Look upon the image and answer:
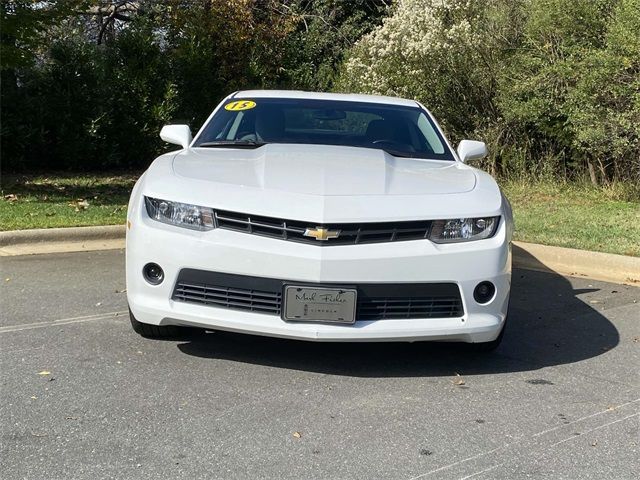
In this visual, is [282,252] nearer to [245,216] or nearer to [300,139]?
[245,216]

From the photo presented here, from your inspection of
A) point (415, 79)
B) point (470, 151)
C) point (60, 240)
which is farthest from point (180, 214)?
point (415, 79)

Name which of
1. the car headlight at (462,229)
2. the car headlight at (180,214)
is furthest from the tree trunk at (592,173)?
the car headlight at (180,214)

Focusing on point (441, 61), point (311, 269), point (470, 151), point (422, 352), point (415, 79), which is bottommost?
point (415, 79)

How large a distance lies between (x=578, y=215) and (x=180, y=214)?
7.36 meters

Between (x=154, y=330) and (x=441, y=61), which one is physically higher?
(x=154, y=330)

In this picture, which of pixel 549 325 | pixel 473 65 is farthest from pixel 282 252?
pixel 473 65

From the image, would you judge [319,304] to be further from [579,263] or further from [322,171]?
[579,263]

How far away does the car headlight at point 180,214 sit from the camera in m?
4.32

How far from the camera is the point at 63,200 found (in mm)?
10867

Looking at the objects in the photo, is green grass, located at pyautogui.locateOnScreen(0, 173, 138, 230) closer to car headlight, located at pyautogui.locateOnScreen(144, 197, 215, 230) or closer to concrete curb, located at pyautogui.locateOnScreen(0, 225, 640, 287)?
concrete curb, located at pyautogui.locateOnScreen(0, 225, 640, 287)

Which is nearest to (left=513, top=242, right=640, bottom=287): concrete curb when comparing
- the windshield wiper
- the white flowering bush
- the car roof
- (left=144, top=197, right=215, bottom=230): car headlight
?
the car roof

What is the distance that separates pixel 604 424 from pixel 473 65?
11951 millimetres

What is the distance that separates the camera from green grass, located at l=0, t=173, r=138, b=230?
889cm

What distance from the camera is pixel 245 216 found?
14.0ft
